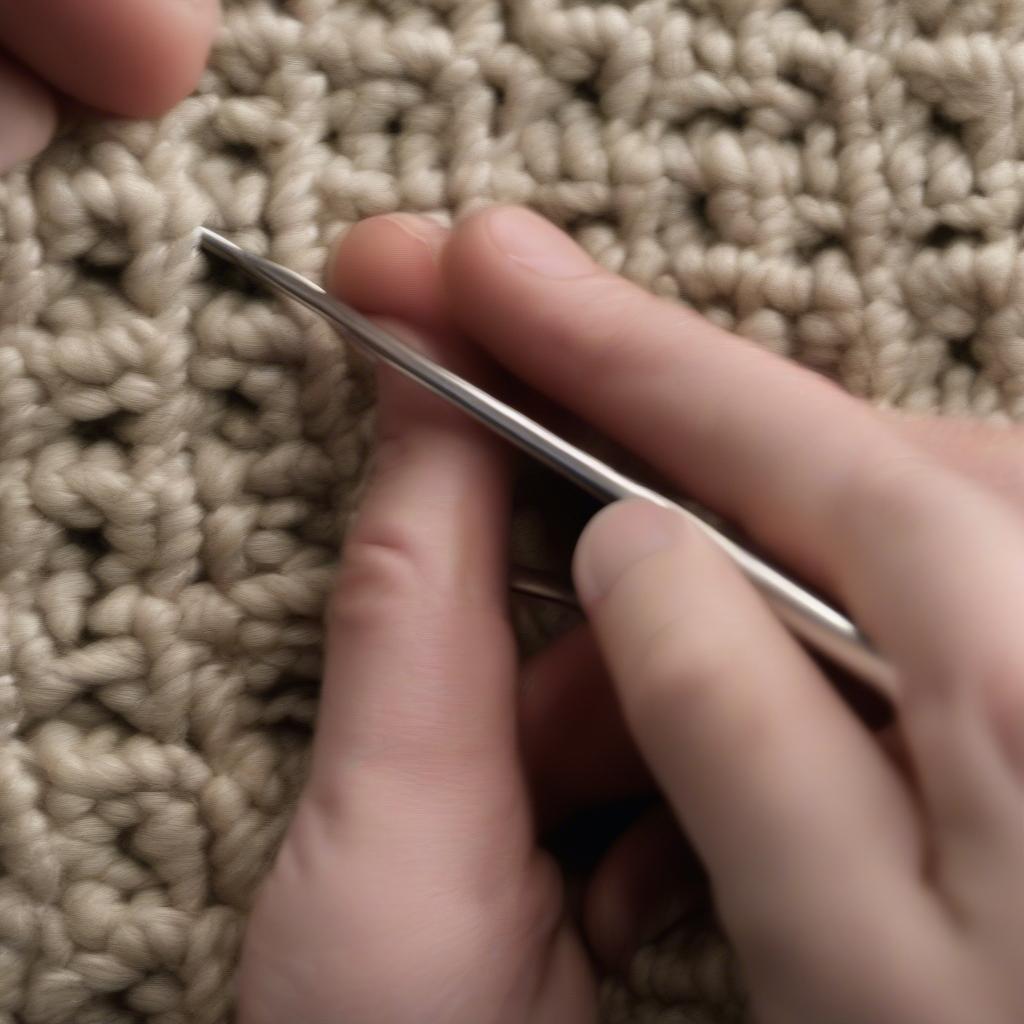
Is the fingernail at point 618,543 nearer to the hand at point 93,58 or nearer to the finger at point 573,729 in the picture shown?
the finger at point 573,729

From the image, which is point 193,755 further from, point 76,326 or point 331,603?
point 76,326

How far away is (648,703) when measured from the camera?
390 mm

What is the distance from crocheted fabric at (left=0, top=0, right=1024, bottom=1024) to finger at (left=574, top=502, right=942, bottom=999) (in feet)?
0.64

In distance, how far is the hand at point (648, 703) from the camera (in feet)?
1.16

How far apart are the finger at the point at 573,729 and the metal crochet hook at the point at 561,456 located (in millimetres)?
91

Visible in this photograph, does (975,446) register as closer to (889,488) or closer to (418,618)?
(889,488)

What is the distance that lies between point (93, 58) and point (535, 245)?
0.66ft

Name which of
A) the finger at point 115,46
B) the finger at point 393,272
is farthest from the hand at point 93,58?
the finger at point 393,272

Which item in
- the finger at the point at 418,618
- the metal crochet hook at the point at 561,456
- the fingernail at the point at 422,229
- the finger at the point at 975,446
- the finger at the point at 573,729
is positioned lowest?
the finger at the point at 573,729

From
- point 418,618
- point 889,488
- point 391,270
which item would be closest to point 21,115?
point 391,270

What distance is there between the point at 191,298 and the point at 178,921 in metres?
0.28

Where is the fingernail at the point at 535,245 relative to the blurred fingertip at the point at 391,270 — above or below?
above

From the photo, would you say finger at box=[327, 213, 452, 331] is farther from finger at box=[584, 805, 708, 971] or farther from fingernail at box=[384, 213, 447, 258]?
finger at box=[584, 805, 708, 971]

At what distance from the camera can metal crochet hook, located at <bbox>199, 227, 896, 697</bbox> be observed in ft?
Result: 1.33
